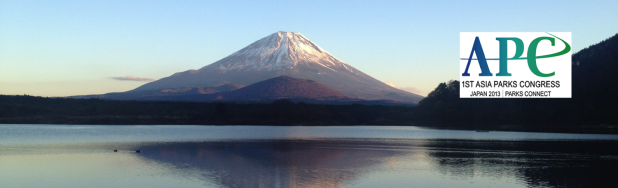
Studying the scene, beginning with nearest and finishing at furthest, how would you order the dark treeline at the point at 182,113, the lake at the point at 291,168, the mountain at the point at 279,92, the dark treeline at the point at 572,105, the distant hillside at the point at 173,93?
the lake at the point at 291,168, the dark treeline at the point at 572,105, the dark treeline at the point at 182,113, the mountain at the point at 279,92, the distant hillside at the point at 173,93

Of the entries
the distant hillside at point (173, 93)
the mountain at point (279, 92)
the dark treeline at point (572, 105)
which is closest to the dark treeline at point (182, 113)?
the dark treeline at point (572, 105)

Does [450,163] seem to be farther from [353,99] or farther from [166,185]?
[353,99]

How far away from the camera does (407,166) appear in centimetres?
2438

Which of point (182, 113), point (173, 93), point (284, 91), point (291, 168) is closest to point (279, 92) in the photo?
point (284, 91)

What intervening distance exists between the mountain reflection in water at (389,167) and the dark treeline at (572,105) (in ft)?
151

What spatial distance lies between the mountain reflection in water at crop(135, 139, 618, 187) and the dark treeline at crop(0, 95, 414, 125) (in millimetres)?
55344

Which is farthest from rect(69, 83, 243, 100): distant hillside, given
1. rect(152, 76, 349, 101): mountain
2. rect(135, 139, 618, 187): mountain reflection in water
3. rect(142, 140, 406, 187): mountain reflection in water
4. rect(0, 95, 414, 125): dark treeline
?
rect(135, 139, 618, 187): mountain reflection in water

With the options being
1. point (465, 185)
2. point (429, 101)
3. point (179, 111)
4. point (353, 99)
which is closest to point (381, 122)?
point (429, 101)

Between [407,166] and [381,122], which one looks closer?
[407,166]

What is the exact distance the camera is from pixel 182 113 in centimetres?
9231

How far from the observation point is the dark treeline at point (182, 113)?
78.3 metres

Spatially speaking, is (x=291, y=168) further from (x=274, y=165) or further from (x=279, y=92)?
(x=279, y=92)

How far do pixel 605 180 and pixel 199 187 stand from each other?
1608 cm

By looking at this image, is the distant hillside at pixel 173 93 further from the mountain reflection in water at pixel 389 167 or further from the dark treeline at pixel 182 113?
the mountain reflection in water at pixel 389 167
